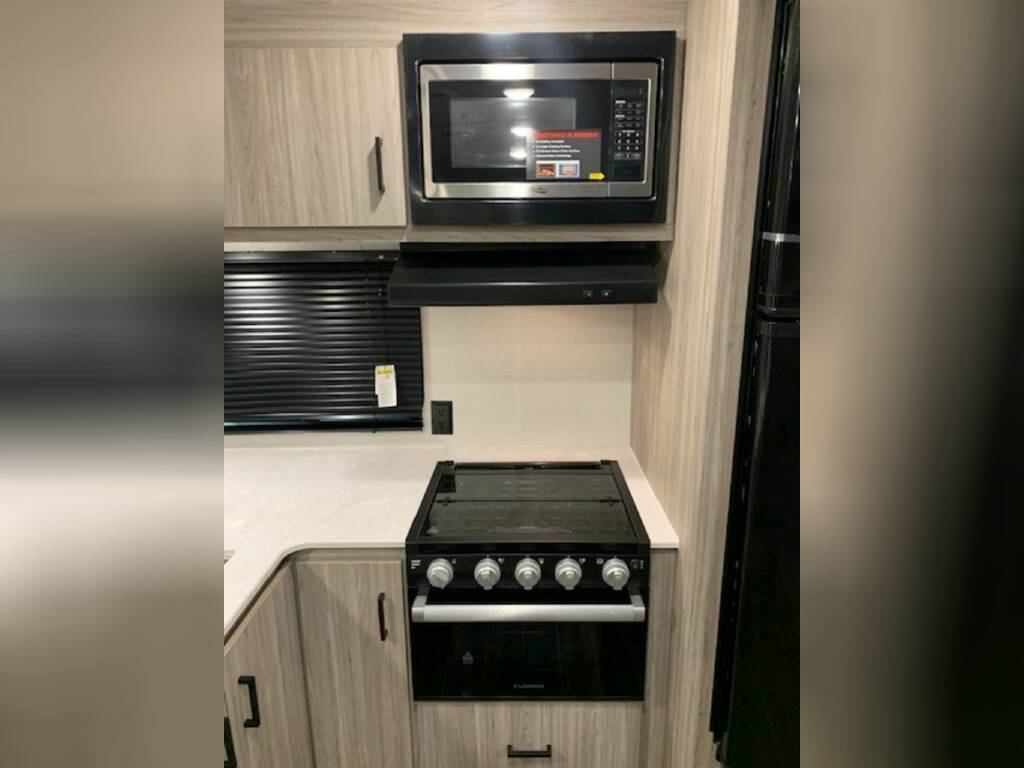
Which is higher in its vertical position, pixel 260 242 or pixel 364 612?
pixel 260 242

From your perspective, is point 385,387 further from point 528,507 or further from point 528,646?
point 528,646

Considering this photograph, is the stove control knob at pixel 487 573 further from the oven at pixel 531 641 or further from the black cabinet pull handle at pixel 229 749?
the black cabinet pull handle at pixel 229 749

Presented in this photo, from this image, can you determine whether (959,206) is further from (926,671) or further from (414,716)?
(414,716)

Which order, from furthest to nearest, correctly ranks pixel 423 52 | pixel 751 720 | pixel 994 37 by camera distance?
pixel 423 52, pixel 751 720, pixel 994 37

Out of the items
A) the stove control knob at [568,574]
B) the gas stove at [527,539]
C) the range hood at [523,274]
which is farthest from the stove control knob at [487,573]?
the range hood at [523,274]

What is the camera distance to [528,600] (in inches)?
53.5

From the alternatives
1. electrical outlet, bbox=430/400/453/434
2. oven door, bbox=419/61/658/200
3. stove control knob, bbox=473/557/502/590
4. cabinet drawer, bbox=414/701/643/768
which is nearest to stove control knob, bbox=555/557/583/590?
stove control knob, bbox=473/557/502/590

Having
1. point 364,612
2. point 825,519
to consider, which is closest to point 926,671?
point 825,519

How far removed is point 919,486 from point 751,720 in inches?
50.8

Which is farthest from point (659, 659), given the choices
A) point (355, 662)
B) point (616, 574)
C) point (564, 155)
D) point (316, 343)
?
point (316, 343)

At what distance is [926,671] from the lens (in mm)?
125

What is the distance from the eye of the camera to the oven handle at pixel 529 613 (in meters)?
1.31

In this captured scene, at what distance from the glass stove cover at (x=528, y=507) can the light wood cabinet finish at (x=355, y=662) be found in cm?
18

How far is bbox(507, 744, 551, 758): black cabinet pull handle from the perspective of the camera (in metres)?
1.44
